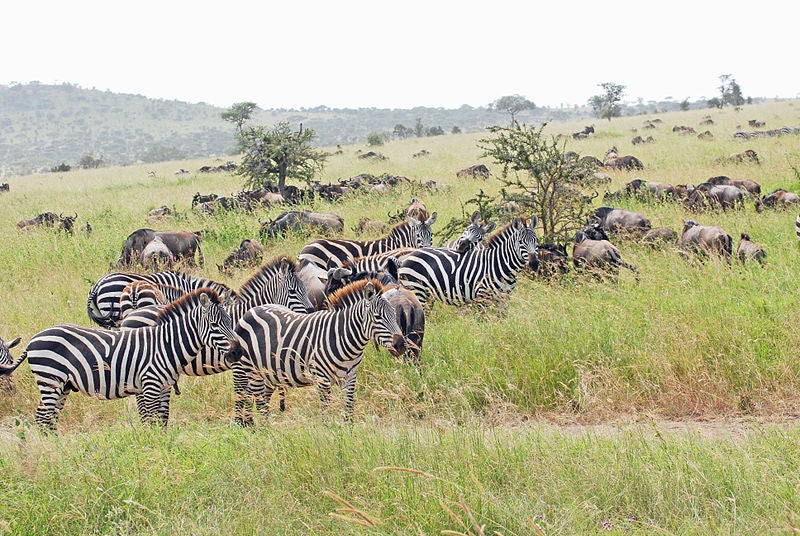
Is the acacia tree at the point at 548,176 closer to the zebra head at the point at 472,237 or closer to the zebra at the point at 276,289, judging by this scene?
the zebra head at the point at 472,237

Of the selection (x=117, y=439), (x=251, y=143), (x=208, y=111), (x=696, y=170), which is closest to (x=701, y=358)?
(x=117, y=439)

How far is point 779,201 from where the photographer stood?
13.2 metres

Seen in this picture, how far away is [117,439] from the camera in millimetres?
5094

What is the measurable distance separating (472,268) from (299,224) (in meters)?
6.05

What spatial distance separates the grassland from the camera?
3.93 metres

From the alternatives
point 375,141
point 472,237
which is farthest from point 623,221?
point 375,141

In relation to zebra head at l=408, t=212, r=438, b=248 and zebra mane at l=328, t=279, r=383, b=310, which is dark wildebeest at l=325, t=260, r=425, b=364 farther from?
zebra head at l=408, t=212, r=438, b=248

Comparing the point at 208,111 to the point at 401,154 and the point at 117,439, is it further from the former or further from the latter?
the point at 117,439

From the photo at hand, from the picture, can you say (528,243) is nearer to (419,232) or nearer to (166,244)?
(419,232)

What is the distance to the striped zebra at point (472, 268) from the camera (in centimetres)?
867

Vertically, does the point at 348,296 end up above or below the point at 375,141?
below

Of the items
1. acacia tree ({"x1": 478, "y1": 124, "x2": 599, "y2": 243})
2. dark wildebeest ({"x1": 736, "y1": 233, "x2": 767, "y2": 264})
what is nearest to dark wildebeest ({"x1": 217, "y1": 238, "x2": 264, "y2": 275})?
acacia tree ({"x1": 478, "y1": 124, "x2": 599, "y2": 243})

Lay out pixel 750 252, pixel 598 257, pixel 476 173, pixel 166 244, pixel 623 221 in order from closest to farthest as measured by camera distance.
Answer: pixel 750 252 < pixel 598 257 < pixel 623 221 < pixel 166 244 < pixel 476 173

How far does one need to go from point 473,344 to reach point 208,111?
133 metres
